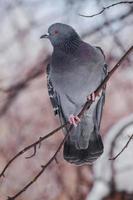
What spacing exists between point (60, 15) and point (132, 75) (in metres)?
0.32

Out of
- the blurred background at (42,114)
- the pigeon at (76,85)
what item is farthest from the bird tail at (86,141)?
the blurred background at (42,114)

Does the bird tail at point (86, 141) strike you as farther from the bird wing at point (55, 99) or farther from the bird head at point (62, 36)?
the bird head at point (62, 36)

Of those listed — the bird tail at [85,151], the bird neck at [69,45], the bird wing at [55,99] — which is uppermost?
the bird neck at [69,45]

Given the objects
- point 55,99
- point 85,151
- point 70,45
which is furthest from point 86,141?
point 70,45

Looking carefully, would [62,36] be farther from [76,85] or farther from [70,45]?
[76,85]

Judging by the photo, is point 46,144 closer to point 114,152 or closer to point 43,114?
point 43,114

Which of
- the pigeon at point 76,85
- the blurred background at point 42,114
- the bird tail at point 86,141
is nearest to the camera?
the pigeon at point 76,85

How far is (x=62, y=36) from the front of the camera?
133cm

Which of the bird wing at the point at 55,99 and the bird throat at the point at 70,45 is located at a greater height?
the bird throat at the point at 70,45

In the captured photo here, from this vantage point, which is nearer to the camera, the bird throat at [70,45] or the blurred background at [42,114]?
the bird throat at [70,45]

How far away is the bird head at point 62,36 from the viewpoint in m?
1.31

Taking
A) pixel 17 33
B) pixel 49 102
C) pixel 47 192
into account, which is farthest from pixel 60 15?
pixel 47 192

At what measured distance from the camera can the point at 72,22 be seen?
4.80 feet

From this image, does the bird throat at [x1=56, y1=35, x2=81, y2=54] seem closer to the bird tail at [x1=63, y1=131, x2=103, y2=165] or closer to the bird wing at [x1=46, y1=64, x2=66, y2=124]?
the bird wing at [x1=46, y1=64, x2=66, y2=124]
